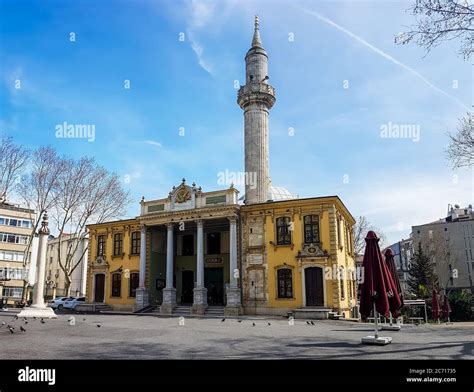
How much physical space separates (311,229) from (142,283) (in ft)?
43.1

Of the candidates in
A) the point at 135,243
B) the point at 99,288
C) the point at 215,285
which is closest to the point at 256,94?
the point at 135,243

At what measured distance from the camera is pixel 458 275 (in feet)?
169

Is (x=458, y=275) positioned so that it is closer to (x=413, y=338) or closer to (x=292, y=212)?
(x=292, y=212)

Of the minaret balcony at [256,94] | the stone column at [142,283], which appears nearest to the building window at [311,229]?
the stone column at [142,283]

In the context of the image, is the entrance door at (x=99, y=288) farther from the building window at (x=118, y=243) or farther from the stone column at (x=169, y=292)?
the stone column at (x=169, y=292)

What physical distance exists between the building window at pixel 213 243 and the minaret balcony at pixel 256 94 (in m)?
11.4

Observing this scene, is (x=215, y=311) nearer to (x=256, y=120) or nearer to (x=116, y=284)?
(x=116, y=284)

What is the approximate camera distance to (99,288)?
106 ft

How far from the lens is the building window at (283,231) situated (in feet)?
82.9

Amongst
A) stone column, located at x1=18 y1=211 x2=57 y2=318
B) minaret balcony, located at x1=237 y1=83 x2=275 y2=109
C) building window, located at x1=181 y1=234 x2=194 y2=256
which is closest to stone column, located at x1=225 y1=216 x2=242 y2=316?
building window, located at x1=181 y1=234 x2=194 y2=256

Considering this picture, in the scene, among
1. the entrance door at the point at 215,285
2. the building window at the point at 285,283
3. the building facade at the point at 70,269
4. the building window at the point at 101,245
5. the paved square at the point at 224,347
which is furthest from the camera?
the building facade at the point at 70,269

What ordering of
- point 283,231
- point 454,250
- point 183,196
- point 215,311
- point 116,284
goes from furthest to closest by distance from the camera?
point 454,250 < point 116,284 < point 183,196 < point 215,311 < point 283,231
